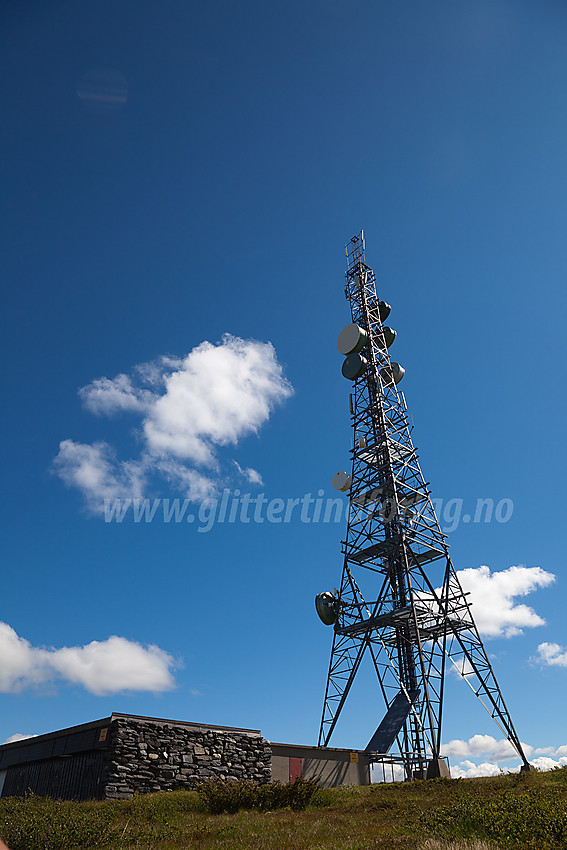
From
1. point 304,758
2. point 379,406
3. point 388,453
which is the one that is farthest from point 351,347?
point 304,758

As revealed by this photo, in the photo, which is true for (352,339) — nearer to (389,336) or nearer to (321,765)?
(389,336)

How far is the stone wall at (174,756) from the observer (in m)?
17.2

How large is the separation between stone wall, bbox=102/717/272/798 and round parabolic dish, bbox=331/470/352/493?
17.9 meters

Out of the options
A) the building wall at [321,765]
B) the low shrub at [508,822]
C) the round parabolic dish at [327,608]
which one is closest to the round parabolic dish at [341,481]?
the round parabolic dish at [327,608]

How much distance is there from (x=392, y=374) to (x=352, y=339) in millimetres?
3924

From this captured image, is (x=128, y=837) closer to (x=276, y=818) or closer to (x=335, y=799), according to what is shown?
(x=276, y=818)

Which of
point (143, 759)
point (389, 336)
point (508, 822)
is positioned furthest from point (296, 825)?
point (389, 336)

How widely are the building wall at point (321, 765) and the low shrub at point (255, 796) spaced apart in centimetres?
578

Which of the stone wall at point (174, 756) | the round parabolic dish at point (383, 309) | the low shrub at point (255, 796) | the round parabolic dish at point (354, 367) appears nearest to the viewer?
the low shrub at point (255, 796)

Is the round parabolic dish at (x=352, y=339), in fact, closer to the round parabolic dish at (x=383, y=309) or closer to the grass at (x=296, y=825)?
the round parabolic dish at (x=383, y=309)

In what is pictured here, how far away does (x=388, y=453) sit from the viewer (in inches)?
1373

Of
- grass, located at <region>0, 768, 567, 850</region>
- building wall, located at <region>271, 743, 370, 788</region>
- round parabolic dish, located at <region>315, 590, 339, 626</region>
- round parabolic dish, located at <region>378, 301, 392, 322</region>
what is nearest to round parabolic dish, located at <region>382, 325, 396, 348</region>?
round parabolic dish, located at <region>378, 301, 392, 322</region>

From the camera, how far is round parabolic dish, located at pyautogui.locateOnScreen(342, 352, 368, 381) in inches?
1526

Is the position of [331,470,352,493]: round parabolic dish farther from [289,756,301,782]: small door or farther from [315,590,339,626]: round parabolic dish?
[289,756,301,782]: small door
